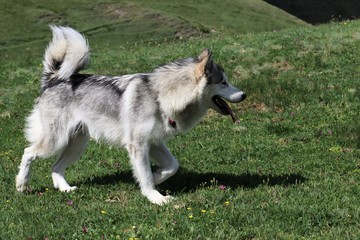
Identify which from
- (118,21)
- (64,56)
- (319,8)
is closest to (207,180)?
(64,56)

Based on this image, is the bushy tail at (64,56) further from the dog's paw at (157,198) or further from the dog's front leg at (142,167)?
the dog's paw at (157,198)

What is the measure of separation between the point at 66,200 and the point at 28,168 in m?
1.30

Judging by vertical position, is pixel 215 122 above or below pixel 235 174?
below

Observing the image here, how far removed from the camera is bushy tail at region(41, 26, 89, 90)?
955 centimetres

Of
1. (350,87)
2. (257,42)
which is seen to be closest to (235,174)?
(350,87)

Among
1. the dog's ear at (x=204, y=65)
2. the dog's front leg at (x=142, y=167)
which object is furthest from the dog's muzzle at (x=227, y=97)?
the dog's front leg at (x=142, y=167)

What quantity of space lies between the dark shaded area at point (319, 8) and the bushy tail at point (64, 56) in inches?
3117

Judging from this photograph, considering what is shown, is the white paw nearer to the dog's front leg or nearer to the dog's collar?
→ the dog's front leg

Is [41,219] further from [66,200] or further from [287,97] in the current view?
[287,97]

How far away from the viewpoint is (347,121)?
13242 millimetres

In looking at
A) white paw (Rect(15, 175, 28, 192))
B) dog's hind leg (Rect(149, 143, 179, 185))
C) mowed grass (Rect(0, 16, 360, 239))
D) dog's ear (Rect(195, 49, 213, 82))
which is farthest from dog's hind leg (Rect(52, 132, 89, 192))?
dog's ear (Rect(195, 49, 213, 82))

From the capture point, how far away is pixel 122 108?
8.89m

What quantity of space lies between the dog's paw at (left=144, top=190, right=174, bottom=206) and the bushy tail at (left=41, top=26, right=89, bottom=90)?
9.09 ft

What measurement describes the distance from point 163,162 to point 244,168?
1.80 metres
